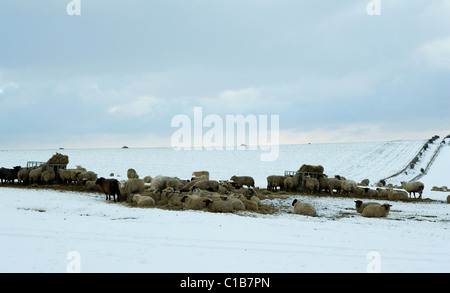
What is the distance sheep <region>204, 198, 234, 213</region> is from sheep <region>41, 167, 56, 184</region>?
16405 millimetres

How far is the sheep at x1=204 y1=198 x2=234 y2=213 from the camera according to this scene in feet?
51.3

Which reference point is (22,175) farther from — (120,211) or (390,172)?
(390,172)

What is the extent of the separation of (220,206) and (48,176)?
17156 millimetres

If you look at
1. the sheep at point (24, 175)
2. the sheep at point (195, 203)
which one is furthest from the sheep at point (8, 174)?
the sheep at point (195, 203)

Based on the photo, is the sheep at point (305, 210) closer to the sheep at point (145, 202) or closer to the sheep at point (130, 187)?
the sheep at point (145, 202)

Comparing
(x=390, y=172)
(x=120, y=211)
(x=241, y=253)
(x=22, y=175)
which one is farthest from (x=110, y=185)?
(x=390, y=172)

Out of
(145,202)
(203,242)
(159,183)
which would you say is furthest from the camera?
(159,183)

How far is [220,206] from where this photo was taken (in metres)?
15.7

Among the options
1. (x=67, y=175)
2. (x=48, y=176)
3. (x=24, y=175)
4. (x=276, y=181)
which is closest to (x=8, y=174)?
(x=24, y=175)

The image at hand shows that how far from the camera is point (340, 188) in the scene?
28094 mm

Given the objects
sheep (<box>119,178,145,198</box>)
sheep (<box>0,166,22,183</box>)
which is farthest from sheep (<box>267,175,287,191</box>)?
sheep (<box>0,166,22,183</box>)

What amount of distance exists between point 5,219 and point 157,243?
5.97m

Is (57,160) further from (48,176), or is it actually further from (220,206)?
(220,206)

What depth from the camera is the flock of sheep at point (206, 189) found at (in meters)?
16.4
